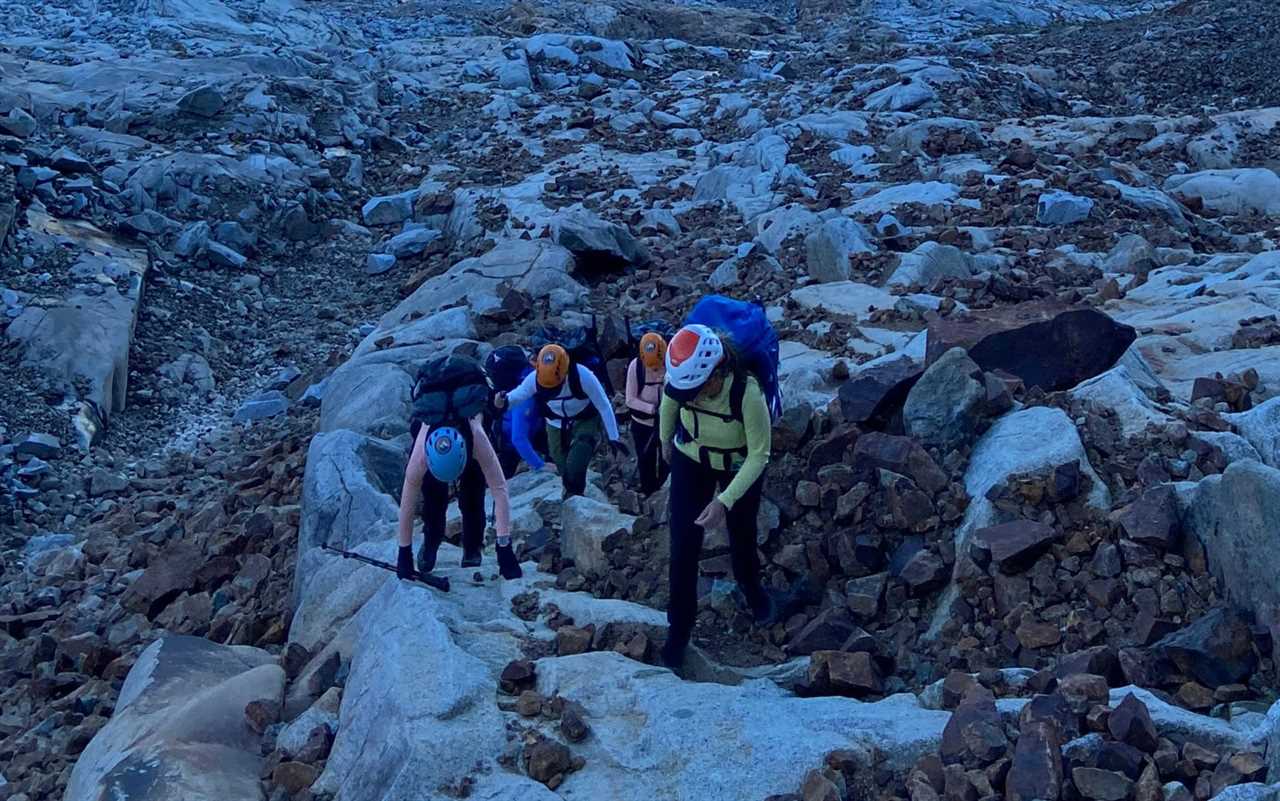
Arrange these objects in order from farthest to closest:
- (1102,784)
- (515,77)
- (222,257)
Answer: (515,77) < (222,257) < (1102,784)

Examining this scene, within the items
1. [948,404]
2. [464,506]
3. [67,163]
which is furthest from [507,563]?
[67,163]

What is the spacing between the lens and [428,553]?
7.50 m

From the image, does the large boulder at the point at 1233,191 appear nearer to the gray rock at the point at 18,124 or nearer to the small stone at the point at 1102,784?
the small stone at the point at 1102,784

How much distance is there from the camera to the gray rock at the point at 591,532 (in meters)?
7.71

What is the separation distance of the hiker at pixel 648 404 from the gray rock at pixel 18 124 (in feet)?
46.7

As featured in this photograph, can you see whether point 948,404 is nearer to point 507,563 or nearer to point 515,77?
point 507,563

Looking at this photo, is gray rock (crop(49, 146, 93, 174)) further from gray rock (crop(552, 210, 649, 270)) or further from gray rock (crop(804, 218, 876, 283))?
gray rock (crop(804, 218, 876, 283))

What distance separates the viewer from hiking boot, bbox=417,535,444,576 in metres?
7.46

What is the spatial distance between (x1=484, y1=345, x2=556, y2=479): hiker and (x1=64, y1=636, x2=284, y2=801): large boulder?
2447 millimetres

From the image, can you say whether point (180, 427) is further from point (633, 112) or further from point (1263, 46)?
point (1263, 46)

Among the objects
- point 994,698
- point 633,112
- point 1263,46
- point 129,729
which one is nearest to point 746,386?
point 994,698

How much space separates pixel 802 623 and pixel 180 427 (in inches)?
361

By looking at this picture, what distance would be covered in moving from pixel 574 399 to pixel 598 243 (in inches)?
247

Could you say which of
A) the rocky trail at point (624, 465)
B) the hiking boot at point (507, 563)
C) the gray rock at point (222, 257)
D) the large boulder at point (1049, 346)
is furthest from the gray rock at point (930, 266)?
the gray rock at point (222, 257)
